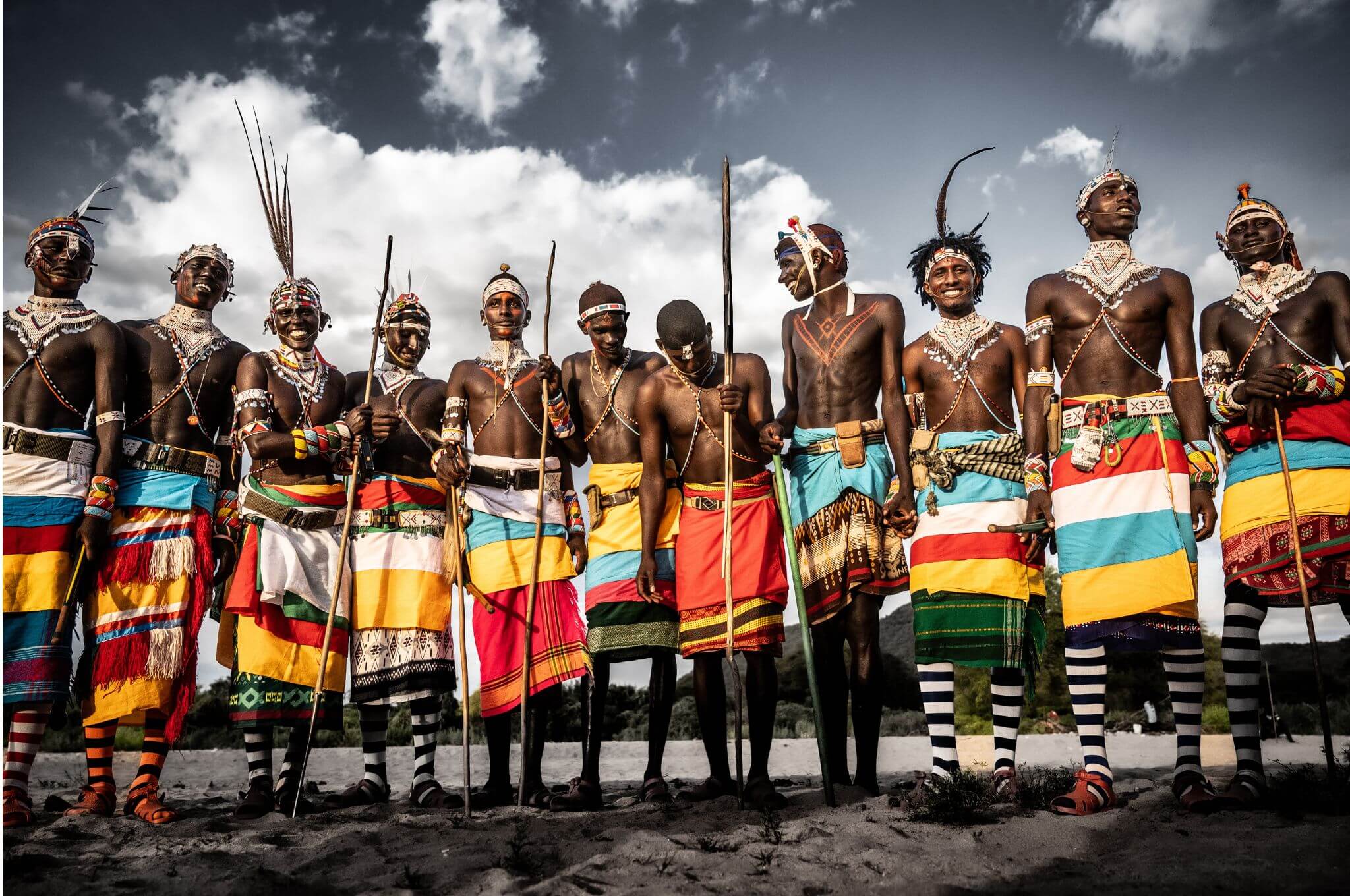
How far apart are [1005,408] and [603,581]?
8.20 ft

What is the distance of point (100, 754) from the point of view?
5328 mm

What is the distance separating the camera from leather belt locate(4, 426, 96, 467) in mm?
5312

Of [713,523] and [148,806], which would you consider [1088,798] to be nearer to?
[713,523]

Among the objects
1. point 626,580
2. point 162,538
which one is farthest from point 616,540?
point 162,538

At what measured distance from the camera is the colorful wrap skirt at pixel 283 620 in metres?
5.46

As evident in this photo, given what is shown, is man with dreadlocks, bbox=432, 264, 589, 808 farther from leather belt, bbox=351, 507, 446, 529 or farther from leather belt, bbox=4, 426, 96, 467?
leather belt, bbox=4, 426, 96, 467

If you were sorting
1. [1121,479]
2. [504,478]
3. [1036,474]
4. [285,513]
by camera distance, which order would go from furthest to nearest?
1. [504,478]
2. [285,513]
3. [1036,474]
4. [1121,479]

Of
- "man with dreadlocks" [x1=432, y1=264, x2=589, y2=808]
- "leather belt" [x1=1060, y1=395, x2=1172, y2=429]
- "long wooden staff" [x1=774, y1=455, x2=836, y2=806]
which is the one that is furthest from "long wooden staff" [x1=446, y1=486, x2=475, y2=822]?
"leather belt" [x1=1060, y1=395, x2=1172, y2=429]

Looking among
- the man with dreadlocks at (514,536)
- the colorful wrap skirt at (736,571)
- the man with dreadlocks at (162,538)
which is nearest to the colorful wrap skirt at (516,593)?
the man with dreadlocks at (514,536)

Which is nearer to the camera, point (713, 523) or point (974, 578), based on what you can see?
point (974, 578)

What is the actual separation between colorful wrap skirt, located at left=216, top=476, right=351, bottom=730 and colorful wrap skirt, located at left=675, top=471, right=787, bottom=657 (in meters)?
2.09

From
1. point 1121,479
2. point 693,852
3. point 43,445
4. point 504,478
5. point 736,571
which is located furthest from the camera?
point 504,478

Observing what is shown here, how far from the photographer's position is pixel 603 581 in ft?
18.2

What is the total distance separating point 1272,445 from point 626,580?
11.4 ft
